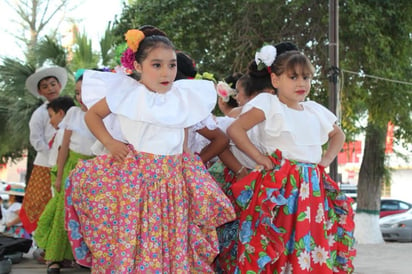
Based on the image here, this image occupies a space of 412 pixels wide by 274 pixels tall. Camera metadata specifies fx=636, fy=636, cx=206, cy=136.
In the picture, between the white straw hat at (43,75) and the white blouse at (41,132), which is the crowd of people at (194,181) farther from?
the white straw hat at (43,75)

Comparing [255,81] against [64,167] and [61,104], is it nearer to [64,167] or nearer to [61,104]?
[64,167]

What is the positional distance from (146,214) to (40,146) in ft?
10.0

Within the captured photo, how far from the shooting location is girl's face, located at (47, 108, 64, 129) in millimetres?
5617

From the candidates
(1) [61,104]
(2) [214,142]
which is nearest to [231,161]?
(2) [214,142]

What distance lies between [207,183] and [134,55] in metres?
0.84

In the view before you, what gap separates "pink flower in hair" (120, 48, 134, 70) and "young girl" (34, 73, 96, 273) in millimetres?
1443

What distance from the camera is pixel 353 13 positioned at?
10422 mm

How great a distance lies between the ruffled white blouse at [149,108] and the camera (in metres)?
3.39

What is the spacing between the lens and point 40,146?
603 cm

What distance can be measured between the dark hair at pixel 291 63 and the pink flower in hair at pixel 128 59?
867mm

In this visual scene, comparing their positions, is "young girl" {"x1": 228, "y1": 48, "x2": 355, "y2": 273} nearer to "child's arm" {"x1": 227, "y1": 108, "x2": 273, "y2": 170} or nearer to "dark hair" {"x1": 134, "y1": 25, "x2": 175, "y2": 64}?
"child's arm" {"x1": 227, "y1": 108, "x2": 273, "y2": 170}

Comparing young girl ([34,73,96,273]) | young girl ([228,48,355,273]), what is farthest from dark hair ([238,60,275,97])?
young girl ([34,73,96,273])

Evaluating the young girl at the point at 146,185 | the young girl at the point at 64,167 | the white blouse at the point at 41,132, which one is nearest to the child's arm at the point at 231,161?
the young girl at the point at 146,185

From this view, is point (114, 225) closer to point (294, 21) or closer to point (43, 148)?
point (43, 148)
